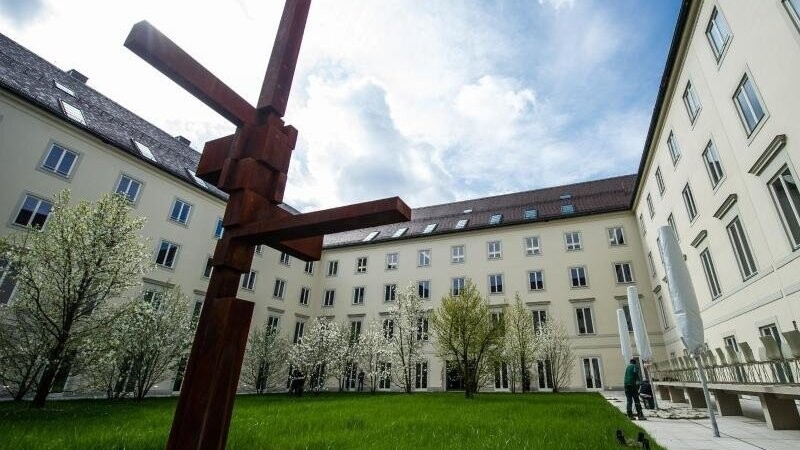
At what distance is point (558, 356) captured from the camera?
2752cm

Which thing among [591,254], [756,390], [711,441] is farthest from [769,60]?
[591,254]

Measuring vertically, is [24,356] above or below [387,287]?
below

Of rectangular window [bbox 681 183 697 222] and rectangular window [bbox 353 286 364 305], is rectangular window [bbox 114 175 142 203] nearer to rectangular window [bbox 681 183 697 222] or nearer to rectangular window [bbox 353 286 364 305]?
rectangular window [bbox 353 286 364 305]

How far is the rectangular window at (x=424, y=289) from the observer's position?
3432 cm

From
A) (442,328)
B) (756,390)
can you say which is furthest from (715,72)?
(442,328)

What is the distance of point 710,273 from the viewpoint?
16.8m

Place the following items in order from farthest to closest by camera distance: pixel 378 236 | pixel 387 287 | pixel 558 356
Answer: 1. pixel 378 236
2. pixel 387 287
3. pixel 558 356

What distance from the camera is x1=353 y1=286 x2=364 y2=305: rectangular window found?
1444 inches

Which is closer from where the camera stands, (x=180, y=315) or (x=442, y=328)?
(x=180, y=315)

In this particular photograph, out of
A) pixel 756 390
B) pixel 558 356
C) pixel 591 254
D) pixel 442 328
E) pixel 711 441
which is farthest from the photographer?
pixel 591 254

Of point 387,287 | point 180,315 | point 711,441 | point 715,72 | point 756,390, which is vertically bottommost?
point 711,441

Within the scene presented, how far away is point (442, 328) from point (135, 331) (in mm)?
15874

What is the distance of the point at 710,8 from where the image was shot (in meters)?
13.7

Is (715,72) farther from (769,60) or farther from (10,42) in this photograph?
(10,42)
